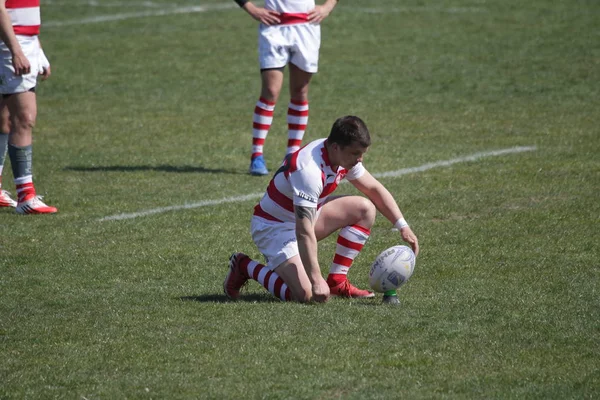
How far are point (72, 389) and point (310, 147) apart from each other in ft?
7.09

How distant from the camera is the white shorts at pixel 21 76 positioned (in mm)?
8799

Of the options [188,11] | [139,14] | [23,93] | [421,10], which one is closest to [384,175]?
[23,93]

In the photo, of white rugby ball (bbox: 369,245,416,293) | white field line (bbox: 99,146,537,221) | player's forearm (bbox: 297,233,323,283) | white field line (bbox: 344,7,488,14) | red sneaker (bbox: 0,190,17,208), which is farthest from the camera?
white field line (bbox: 344,7,488,14)

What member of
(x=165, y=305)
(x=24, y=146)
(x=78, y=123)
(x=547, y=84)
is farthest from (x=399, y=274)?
(x=547, y=84)

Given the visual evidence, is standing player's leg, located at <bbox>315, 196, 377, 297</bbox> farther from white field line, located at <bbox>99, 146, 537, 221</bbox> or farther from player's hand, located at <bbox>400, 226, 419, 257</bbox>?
white field line, located at <bbox>99, 146, 537, 221</bbox>

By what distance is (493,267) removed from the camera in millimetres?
7211

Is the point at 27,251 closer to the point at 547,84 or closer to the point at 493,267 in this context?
the point at 493,267

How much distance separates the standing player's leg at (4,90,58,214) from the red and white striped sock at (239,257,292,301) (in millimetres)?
2989

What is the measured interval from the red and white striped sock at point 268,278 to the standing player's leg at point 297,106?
4174 mm

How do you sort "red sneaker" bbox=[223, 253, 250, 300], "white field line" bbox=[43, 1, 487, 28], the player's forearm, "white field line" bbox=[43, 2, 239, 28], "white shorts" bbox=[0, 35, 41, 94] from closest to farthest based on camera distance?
the player's forearm, "red sneaker" bbox=[223, 253, 250, 300], "white shorts" bbox=[0, 35, 41, 94], "white field line" bbox=[43, 1, 487, 28], "white field line" bbox=[43, 2, 239, 28]

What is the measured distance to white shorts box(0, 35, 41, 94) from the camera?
8.80 meters

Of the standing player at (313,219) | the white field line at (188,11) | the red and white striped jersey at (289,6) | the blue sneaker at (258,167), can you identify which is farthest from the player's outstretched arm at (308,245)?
the white field line at (188,11)

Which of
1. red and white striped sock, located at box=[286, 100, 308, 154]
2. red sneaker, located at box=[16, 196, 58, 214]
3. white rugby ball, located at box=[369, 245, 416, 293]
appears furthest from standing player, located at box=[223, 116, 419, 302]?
red and white striped sock, located at box=[286, 100, 308, 154]

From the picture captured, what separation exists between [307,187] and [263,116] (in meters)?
4.52
